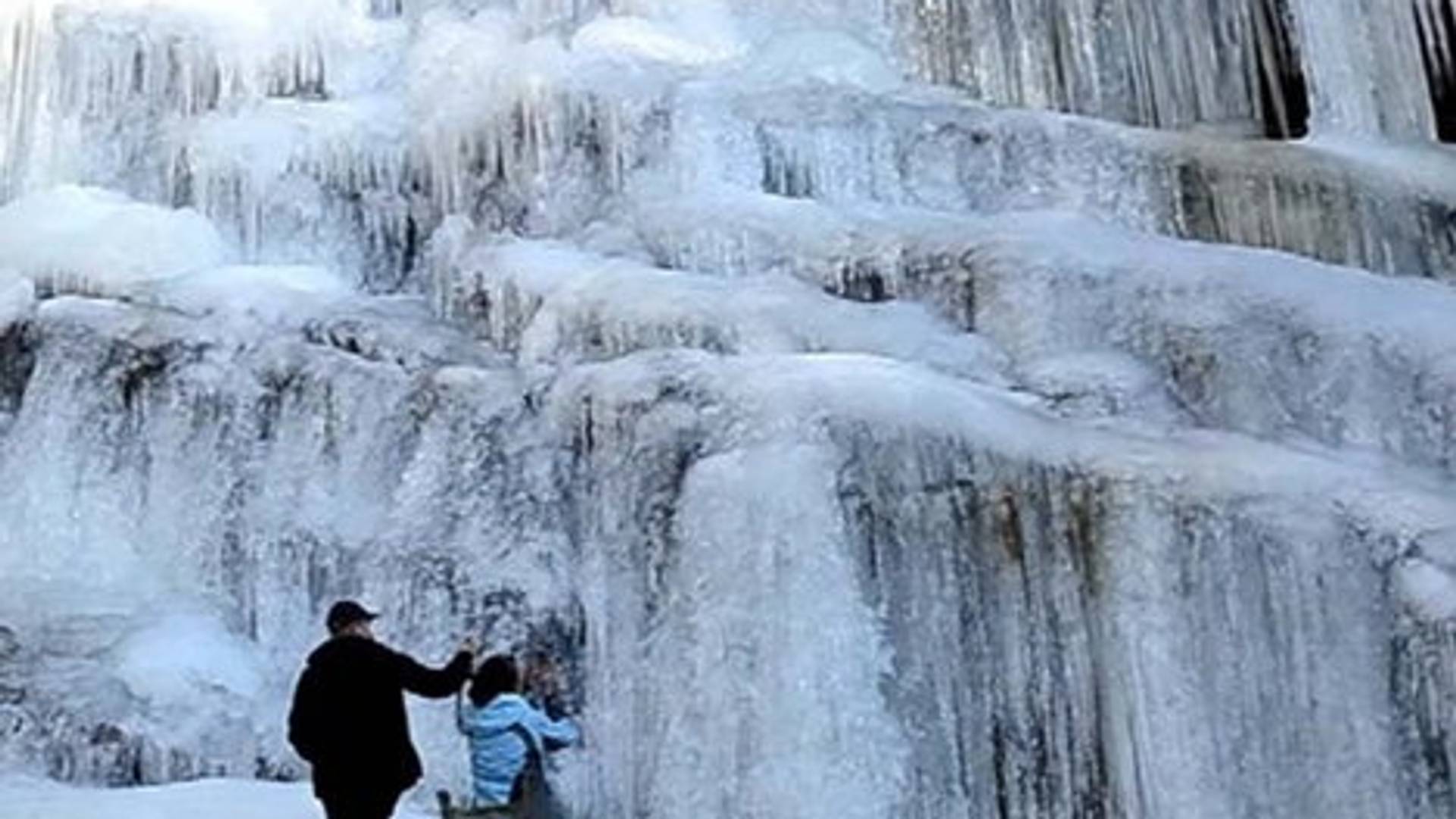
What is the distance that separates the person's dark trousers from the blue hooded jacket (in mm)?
755

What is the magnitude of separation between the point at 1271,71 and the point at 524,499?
6.81m

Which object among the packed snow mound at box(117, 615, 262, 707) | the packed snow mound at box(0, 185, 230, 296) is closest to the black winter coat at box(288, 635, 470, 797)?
the packed snow mound at box(117, 615, 262, 707)

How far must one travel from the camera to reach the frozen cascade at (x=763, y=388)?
7387mm

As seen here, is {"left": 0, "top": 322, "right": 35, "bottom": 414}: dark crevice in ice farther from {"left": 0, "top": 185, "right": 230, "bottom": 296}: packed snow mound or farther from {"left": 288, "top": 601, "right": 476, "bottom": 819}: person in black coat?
{"left": 288, "top": 601, "right": 476, "bottom": 819}: person in black coat

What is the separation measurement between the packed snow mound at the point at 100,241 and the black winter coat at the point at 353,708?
6.69 m

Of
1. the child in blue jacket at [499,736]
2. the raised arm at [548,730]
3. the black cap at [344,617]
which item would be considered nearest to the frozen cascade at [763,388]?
the raised arm at [548,730]

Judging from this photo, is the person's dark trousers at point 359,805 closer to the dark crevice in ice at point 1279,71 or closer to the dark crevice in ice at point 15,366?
the dark crevice in ice at point 15,366

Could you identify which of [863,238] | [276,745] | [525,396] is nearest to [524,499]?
[525,396]

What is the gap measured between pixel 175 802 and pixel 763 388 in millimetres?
2679

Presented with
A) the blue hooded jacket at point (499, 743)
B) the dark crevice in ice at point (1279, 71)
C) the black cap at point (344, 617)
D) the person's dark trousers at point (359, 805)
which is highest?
the dark crevice in ice at point (1279, 71)

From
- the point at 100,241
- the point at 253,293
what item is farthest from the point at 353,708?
the point at 100,241

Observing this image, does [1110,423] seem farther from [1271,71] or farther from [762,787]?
[1271,71]

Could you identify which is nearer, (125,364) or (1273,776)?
(1273,776)

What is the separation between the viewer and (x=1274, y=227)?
460 inches
